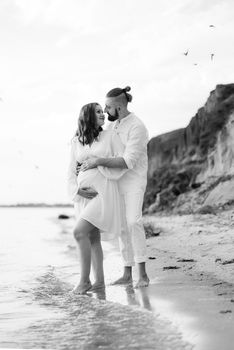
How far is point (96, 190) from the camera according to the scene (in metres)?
5.82

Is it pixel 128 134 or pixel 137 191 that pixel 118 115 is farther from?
pixel 137 191

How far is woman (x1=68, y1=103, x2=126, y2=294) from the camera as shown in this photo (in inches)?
227

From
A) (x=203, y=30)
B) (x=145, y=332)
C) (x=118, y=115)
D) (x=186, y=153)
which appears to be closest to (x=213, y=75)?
(x=203, y=30)

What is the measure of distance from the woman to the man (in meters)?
0.11

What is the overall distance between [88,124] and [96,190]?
659mm

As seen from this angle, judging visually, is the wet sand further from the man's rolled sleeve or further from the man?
the man's rolled sleeve

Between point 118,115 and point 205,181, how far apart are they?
1998 centimetres

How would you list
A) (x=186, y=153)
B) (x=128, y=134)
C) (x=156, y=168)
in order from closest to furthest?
(x=128, y=134)
(x=186, y=153)
(x=156, y=168)

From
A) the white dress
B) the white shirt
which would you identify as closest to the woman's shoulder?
the white dress

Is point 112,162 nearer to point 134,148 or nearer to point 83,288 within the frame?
point 134,148

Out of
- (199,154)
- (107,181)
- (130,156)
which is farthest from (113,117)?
(199,154)

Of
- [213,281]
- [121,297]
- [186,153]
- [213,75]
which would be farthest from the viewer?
[186,153]

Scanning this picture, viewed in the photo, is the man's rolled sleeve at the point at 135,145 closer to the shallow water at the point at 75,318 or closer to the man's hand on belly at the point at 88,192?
the man's hand on belly at the point at 88,192

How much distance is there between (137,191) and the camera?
5.91m
